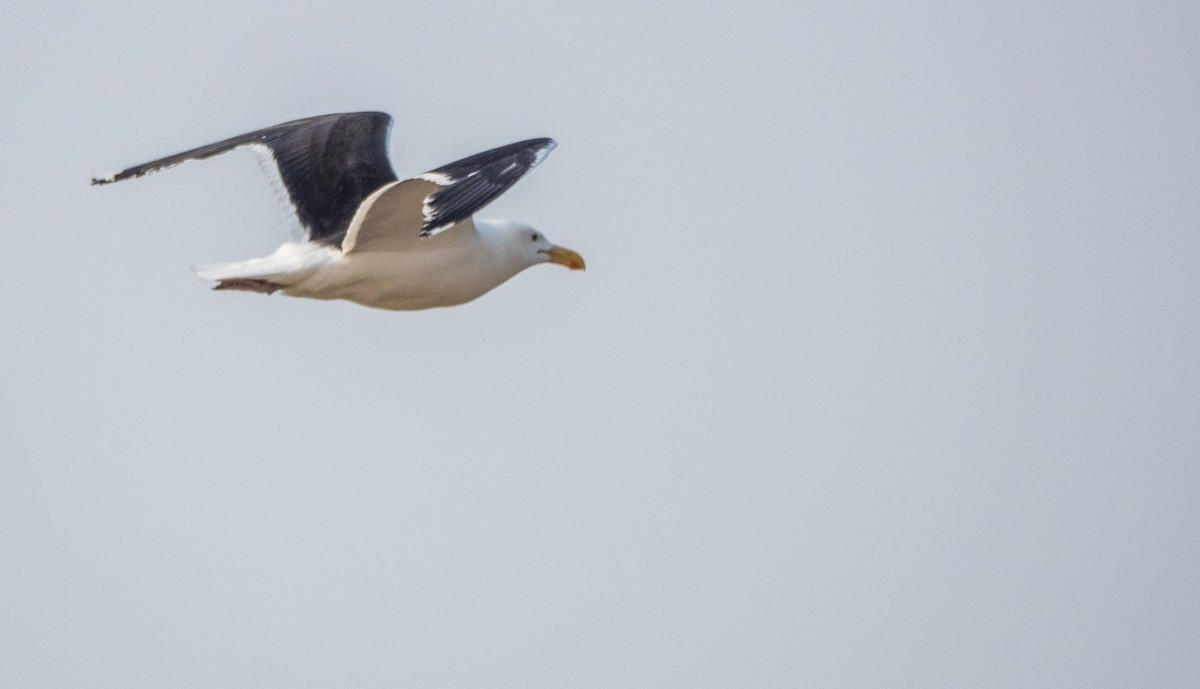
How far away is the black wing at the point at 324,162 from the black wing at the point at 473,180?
1.15 m

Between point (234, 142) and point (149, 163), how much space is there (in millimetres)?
600

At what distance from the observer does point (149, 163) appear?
11242 mm

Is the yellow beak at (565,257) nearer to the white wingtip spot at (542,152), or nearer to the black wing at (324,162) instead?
the black wing at (324,162)

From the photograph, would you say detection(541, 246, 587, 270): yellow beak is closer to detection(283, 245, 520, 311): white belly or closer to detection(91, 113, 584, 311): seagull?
detection(91, 113, 584, 311): seagull

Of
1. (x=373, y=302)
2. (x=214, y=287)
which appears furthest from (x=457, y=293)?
(x=214, y=287)

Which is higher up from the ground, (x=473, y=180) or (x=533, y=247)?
(x=473, y=180)

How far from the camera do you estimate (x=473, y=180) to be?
9.65 m

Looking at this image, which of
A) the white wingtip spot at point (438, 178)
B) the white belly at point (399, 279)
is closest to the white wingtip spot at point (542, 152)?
the white wingtip spot at point (438, 178)

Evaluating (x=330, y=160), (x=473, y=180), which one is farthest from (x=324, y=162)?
(x=473, y=180)

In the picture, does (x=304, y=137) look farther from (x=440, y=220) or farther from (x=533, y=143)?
(x=440, y=220)

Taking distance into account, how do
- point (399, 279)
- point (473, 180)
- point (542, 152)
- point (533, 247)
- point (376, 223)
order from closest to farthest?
point (473, 180) → point (542, 152) → point (376, 223) → point (399, 279) → point (533, 247)

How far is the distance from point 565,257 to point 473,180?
2116 millimetres

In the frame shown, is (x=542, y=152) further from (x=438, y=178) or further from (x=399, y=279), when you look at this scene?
(x=399, y=279)

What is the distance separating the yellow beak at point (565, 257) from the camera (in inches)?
458
